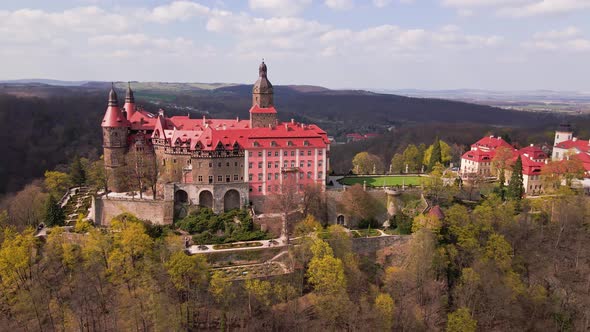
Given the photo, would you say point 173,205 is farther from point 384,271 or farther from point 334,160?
point 334,160

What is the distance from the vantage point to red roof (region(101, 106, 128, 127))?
54.9 m

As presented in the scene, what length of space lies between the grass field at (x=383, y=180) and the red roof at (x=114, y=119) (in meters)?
29.2

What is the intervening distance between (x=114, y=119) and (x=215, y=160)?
1437 centimetres

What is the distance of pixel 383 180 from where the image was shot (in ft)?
203

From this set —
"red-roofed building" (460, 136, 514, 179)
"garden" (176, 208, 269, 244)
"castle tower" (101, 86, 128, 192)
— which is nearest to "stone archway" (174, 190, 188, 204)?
"garden" (176, 208, 269, 244)

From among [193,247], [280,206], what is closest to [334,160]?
[280,206]

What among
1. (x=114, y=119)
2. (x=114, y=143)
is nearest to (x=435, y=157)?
(x=114, y=143)

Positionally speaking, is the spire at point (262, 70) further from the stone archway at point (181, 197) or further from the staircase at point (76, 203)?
the staircase at point (76, 203)

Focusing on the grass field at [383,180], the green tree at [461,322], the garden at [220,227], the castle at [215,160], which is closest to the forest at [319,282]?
the green tree at [461,322]

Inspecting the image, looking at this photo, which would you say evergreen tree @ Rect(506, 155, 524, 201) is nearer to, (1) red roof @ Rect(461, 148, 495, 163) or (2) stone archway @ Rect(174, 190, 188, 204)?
(1) red roof @ Rect(461, 148, 495, 163)

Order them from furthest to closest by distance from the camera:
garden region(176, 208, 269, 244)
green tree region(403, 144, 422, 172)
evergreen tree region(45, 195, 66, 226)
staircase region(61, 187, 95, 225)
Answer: green tree region(403, 144, 422, 172)
staircase region(61, 187, 95, 225)
evergreen tree region(45, 195, 66, 226)
garden region(176, 208, 269, 244)

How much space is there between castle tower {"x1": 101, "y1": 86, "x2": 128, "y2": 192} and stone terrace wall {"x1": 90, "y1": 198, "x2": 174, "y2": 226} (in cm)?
403

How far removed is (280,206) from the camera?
4994 centimetres

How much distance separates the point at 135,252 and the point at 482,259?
33.5m
